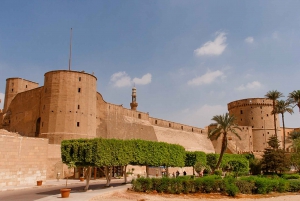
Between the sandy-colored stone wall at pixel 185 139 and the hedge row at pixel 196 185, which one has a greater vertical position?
the sandy-colored stone wall at pixel 185 139

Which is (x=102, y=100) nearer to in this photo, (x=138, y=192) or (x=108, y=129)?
(x=108, y=129)

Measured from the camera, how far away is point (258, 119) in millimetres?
63469

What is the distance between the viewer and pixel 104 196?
1620cm

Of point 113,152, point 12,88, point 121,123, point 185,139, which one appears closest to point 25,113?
point 12,88

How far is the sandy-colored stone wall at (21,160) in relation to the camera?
72.4 feet

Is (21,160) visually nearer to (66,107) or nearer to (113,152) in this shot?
(113,152)

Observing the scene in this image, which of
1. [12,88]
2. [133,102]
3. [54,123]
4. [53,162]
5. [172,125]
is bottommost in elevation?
[53,162]

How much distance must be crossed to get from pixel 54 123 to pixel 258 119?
46468mm

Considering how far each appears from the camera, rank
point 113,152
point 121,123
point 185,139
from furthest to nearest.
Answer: point 185,139 < point 121,123 < point 113,152

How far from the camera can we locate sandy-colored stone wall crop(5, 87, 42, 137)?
36.0 metres

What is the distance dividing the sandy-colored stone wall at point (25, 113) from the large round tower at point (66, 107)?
2.18 metres

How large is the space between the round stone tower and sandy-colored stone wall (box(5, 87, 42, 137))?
45.3 metres

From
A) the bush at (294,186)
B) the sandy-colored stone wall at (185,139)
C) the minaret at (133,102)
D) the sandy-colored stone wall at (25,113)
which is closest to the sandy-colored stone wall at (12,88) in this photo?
the sandy-colored stone wall at (25,113)

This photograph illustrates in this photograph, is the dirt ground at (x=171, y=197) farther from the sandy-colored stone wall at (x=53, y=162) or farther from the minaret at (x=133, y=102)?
the minaret at (x=133, y=102)
